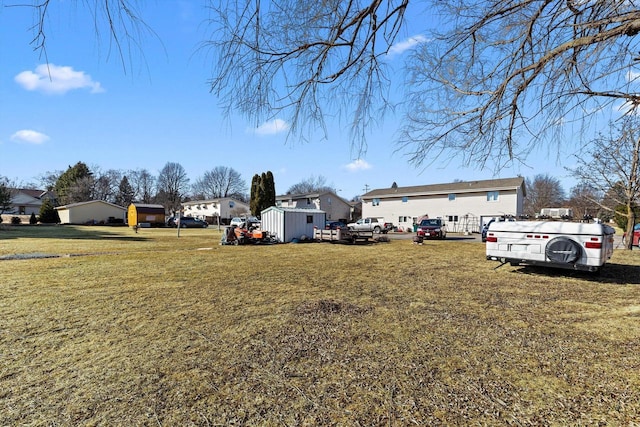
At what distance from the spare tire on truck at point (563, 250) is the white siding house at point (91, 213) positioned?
52844 mm

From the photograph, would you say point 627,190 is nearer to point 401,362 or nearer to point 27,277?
point 401,362

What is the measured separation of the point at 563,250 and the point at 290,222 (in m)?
15.1

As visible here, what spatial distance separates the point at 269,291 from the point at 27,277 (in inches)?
254

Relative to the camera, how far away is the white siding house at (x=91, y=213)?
43.9 m

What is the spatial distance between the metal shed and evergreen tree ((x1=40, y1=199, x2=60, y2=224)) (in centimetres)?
3970

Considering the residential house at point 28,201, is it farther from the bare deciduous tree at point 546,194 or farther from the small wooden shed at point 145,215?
the bare deciduous tree at point 546,194

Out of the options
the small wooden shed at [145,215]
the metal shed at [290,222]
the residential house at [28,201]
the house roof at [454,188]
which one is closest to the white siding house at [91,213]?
the small wooden shed at [145,215]

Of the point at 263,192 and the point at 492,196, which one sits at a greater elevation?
the point at 263,192

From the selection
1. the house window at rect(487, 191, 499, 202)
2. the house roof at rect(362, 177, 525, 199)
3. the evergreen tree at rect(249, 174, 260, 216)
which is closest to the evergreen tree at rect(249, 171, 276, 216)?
the evergreen tree at rect(249, 174, 260, 216)

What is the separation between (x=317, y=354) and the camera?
3.64 meters

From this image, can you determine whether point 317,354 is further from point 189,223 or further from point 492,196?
point 189,223

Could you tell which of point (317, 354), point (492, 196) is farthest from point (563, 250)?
point (492, 196)

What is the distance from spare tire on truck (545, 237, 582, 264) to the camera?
25.9ft

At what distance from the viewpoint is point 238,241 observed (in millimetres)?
19297
